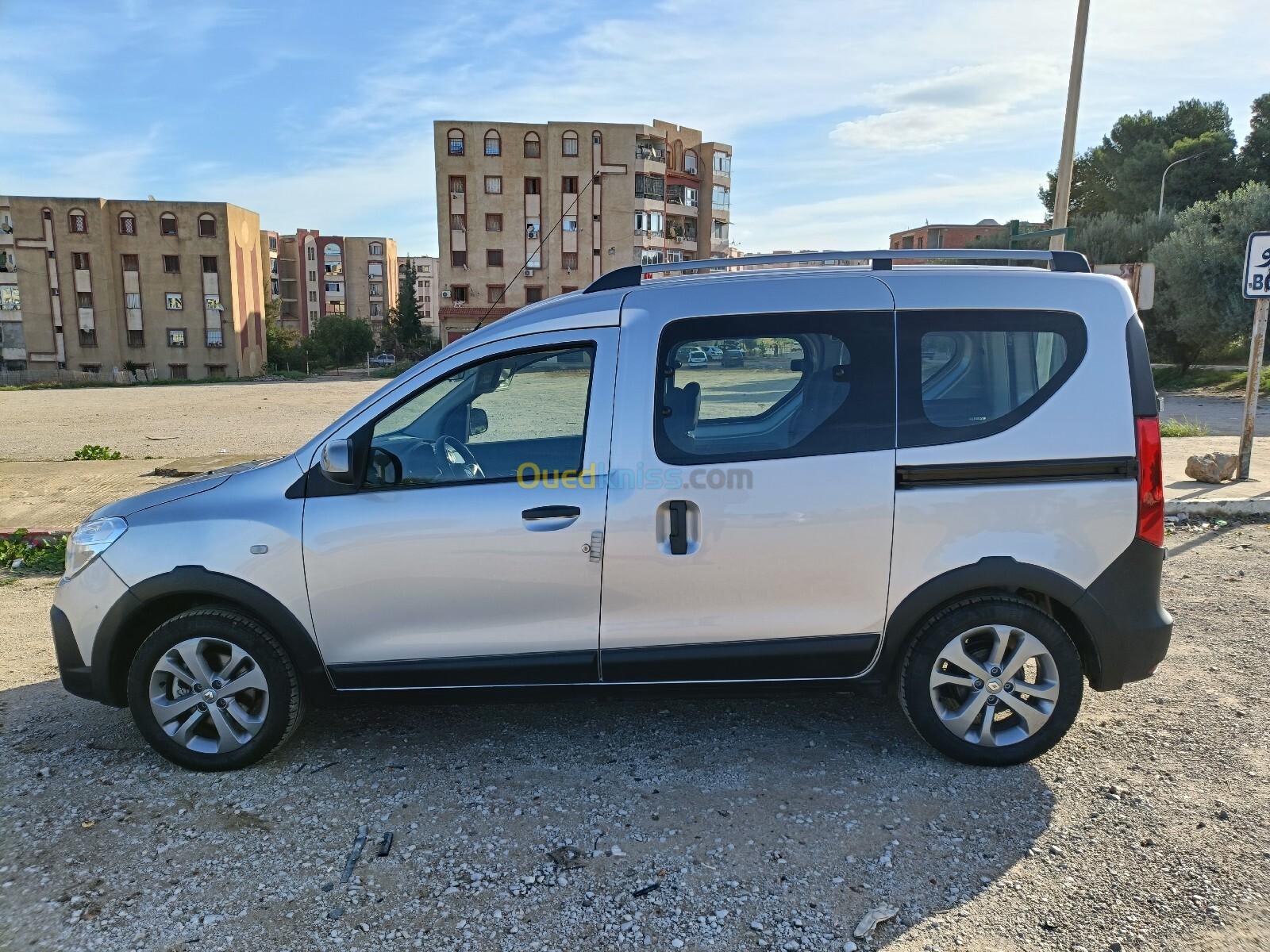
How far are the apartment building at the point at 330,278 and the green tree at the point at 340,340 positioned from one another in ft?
78.7

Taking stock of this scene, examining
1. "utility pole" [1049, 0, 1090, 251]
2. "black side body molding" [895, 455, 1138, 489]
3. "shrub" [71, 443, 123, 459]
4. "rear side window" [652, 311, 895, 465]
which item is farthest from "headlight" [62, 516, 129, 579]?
"utility pole" [1049, 0, 1090, 251]

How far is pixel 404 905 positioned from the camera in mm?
3006

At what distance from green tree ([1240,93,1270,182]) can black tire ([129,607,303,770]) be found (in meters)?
55.2

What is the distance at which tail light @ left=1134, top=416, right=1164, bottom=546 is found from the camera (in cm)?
369

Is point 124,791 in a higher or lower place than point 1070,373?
lower

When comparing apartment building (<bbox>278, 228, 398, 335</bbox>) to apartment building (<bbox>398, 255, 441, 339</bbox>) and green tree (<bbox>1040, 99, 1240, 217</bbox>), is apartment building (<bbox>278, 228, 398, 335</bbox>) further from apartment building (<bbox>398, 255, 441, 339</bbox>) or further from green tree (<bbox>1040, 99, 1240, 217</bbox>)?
green tree (<bbox>1040, 99, 1240, 217</bbox>)

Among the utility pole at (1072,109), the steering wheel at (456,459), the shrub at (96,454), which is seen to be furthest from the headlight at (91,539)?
the utility pole at (1072,109)

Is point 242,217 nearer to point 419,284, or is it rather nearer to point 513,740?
point 419,284

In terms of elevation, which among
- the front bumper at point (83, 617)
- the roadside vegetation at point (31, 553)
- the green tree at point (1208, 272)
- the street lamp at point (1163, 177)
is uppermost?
the street lamp at point (1163, 177)

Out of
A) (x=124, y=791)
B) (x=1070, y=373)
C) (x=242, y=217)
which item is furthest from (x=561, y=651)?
(x=242, y=217)

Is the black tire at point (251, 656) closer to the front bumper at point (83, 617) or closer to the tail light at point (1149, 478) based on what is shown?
the front bumper at point (83, 617)

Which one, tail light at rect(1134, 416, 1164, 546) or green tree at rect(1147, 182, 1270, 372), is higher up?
green tree at rect(1147, 182, 1270, 372)

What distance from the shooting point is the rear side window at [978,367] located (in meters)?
3.74

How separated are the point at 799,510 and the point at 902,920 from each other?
1.51 m
